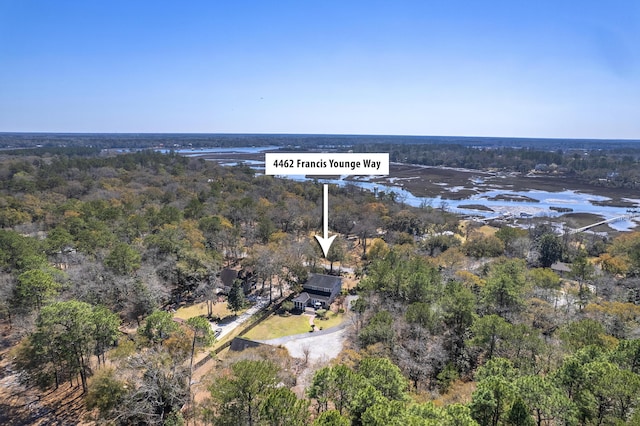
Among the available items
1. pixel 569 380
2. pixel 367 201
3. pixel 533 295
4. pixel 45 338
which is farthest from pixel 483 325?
pixel 367 201

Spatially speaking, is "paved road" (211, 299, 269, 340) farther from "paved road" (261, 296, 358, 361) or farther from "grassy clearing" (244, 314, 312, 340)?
"paved road" (261, 296, 358, 361)

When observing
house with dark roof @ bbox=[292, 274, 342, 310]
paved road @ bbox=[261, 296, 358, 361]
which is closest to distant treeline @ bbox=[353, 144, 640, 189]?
house with dark roof @ bbox=[292, 274, 342, 310]

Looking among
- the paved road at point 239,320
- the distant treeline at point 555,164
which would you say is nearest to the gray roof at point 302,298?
the paved road at point 239,320

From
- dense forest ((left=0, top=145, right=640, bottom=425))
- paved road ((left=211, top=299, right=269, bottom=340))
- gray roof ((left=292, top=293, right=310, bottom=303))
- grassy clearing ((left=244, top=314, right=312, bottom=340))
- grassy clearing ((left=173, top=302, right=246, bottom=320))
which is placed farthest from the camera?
gray roof ((left=292, top=293, right=310, bottom=303))

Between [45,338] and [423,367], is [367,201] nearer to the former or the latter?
[423,367]

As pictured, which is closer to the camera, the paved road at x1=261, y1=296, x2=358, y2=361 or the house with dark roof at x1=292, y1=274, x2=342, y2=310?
the paved road at x1=261, y1=296, x2=358, y2=361

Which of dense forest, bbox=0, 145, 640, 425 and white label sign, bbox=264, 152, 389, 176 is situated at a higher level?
white label sign, bbox=264, 152, 389, 176
